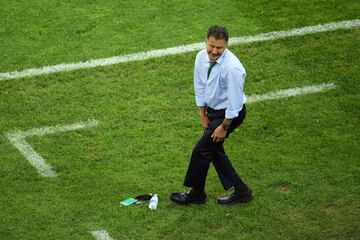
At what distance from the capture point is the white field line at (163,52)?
1270 centimetres

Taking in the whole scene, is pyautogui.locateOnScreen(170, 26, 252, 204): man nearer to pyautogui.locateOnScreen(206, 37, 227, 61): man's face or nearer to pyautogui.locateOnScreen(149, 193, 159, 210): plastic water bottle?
pyautogui.locateOnScreen(206, 37, 227, 61): man's face

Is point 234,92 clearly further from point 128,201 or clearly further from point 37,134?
point 37,134

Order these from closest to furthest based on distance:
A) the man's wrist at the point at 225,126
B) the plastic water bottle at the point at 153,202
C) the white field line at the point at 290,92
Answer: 1. the man's wrist at the point at 225,126
2. the plastic water bottle at the point at 153,202
3. the white field line at the point at 290,92

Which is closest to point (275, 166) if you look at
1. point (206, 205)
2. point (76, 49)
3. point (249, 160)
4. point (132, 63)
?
Answer: point (249, 160)

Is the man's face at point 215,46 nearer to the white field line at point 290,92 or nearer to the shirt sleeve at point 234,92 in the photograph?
the shirt sleeve at point 234,92

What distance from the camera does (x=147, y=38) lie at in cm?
1346

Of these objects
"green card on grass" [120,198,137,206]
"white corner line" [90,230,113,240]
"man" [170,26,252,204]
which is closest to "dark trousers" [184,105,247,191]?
"man" [170,26,252,204]

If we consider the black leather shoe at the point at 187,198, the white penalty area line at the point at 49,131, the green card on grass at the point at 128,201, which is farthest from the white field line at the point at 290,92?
the green card on grass at the point at 128,201

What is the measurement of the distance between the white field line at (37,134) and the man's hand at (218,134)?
201 centimetres

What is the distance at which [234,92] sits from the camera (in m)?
9.41

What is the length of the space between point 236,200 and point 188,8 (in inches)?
194

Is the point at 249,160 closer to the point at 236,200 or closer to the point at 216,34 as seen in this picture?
the point at 236,200

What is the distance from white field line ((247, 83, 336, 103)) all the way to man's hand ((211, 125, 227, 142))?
237 cm

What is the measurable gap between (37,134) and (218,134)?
2.71 m
